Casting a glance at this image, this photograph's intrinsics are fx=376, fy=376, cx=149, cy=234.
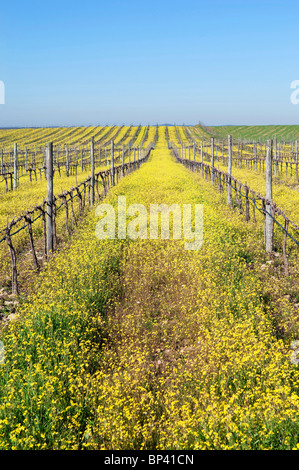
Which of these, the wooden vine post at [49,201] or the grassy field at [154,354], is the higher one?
the wooden vine post at [49,201]

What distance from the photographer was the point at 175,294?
25.5 feet

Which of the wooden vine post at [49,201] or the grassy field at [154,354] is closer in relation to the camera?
the grassy field at [154,354]

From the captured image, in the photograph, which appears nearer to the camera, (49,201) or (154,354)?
(154,354)

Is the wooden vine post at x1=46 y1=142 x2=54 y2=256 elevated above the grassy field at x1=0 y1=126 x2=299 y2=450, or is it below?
above

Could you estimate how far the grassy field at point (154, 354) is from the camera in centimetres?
380

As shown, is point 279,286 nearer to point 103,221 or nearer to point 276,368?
point 276,368

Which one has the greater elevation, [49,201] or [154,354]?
[49,201]

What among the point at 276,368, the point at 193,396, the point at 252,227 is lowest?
the point at 193,396

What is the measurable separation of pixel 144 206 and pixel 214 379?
1220 centimetres

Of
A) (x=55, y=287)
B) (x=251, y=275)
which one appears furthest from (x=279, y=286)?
(x=55, y=287)

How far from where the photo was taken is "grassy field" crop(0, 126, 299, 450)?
380 centimetres

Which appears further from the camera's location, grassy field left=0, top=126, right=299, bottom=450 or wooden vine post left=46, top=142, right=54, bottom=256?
wooden vine post left=46, top=142, right=54, bottom=256

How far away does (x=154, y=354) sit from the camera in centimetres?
573
